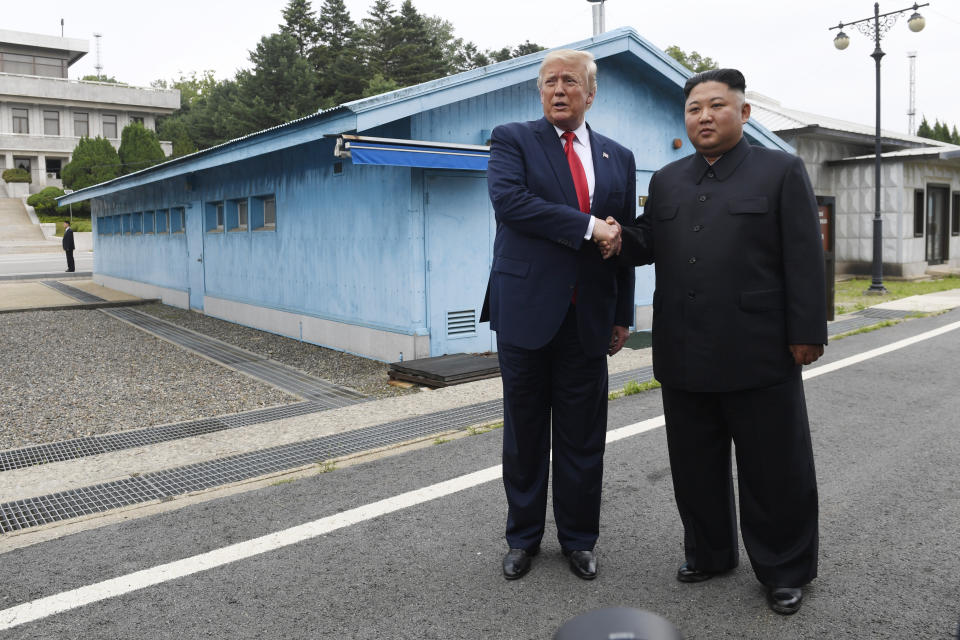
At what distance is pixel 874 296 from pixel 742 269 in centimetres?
1492

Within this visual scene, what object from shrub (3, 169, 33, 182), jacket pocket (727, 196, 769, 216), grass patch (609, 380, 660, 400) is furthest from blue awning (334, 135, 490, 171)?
shrub (3, 169, 33, 182)

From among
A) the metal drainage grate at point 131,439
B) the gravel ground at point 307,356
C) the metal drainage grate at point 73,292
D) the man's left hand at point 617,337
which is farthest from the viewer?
the metal drainage grate at point 73,292

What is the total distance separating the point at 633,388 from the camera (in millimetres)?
6992

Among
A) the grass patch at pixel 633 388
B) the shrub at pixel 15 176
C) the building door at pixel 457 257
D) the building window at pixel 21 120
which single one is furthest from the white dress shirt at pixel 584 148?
the building window at pixel 21 120

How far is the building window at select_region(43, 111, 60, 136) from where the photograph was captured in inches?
2395

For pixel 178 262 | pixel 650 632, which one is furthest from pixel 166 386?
pixel 178 262

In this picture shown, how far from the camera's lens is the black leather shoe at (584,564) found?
10.5 ft

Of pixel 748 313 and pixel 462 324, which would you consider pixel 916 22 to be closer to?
pixel 462 324

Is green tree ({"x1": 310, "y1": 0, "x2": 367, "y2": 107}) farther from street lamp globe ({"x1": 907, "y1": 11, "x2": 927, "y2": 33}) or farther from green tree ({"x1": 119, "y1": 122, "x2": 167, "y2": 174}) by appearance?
street lamp globe ({"x1": 907, "y1": 11, "x2": 927, "y2": 33})

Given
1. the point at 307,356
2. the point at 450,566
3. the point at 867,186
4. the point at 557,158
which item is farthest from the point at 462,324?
the point at 867,186

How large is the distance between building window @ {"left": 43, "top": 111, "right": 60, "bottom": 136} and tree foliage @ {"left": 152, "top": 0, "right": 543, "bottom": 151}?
27.4ft

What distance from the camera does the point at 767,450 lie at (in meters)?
2.97

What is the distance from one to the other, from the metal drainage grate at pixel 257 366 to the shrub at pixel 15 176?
161 feet

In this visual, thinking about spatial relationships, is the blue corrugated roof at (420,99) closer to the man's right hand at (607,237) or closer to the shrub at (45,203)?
the man's right hand at (607,237)
